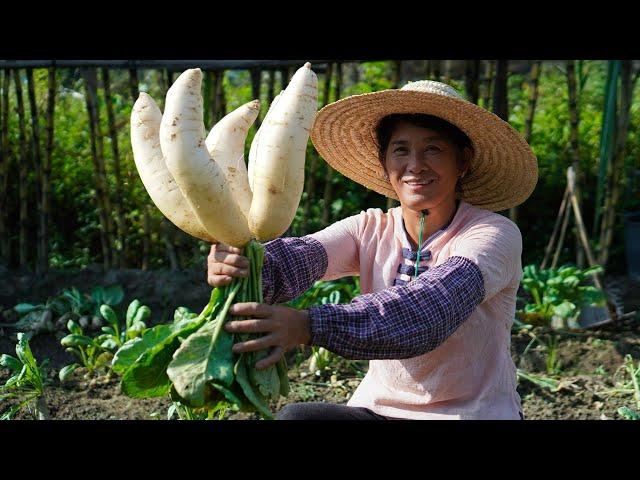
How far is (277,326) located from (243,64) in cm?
303

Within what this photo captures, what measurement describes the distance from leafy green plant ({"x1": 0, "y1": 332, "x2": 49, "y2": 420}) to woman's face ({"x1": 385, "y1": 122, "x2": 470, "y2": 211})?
61.0 inches

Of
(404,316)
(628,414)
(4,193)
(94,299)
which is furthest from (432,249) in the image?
(4,193)

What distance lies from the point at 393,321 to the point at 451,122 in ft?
2.11

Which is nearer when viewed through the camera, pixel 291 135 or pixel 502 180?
pixel 291 135

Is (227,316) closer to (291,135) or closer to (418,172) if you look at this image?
(291,135)

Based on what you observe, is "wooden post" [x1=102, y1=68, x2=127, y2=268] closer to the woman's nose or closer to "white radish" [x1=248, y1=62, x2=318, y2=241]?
the woman's nose

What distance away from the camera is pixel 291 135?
175 cm

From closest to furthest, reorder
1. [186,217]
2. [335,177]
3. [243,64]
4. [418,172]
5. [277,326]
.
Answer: [277,326] → [186,217] → [418,172] → [243,64] → [335,177]

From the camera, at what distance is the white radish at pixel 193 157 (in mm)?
1679

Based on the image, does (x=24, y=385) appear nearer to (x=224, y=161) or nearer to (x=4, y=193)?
(x=224, y=161)

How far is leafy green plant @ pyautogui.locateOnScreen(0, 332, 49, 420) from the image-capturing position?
9.70 ft
